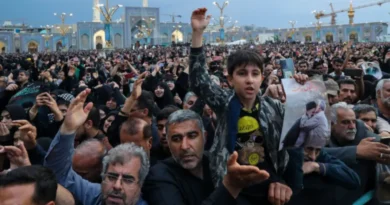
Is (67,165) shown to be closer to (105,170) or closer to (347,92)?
(105,170)

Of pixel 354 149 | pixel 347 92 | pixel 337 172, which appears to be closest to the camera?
pixel 337 172

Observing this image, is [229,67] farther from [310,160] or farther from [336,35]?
[336,35]

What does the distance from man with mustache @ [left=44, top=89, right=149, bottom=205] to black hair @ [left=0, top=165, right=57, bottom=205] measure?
1.30ft

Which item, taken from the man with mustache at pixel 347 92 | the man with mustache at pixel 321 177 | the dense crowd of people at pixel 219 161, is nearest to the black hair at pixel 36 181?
the dense crowd of people at pixel 219 161

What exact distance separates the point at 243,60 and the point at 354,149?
1.09 meters

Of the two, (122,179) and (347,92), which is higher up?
(347,92)

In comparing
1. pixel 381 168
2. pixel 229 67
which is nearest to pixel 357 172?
pixel 381 168

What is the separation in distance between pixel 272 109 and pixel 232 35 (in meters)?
96.4

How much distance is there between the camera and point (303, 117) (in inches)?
100

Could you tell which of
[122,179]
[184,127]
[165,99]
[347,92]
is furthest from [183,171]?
[165,99]

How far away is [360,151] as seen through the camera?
314 centimetres

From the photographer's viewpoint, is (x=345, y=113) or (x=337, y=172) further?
(x=345, y=113)

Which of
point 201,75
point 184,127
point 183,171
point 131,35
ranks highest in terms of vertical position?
point 131,35

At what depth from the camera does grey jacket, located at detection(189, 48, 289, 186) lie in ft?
8.80
